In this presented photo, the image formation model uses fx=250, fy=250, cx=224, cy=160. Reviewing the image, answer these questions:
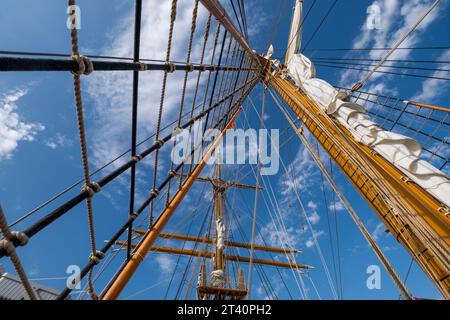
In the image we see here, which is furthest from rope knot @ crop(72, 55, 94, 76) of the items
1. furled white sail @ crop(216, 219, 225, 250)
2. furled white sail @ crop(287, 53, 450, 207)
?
furled white sail @ crop(216, 219, 225, 250)

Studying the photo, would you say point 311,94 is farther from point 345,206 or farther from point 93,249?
point 93,249

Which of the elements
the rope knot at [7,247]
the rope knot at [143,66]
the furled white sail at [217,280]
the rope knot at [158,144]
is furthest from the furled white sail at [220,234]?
the rope knot at [7,247]

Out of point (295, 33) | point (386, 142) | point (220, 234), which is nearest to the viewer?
point (386, 142)

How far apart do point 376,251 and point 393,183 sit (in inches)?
30.9

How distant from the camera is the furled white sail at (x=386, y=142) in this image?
2402 mm

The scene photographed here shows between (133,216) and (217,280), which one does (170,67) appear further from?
(217,280)

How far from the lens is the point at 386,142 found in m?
2.96

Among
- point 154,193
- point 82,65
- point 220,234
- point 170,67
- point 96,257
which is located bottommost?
point 96,257

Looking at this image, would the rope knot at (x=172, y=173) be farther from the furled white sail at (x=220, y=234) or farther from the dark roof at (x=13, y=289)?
the dark roof at (x=13, y=289)

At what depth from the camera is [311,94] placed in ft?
15.7

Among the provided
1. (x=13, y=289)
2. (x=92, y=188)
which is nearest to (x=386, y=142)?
(x=92, y=188)

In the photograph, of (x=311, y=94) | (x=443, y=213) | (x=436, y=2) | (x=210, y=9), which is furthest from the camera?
(x=311, y=94)
